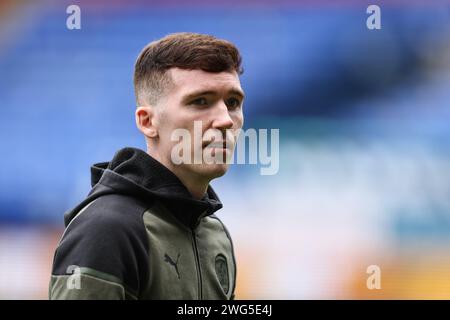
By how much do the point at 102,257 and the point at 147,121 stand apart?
1.49ft

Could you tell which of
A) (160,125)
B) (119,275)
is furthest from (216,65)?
(119,275)

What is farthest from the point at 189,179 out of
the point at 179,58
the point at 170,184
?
the point at 179,58

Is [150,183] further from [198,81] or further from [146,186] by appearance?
[198,81]

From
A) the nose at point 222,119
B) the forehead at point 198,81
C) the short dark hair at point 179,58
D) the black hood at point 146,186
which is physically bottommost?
the black hood at point 146,186

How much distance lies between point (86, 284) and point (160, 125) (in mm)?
479

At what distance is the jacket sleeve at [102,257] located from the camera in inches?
44.6

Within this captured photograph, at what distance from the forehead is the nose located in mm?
44

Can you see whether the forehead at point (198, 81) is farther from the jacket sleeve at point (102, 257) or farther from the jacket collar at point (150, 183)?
the jacket sleeve at point (102, 257)

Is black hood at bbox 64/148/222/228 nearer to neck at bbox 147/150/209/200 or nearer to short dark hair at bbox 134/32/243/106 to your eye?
neck at bbox 147/150/209/200

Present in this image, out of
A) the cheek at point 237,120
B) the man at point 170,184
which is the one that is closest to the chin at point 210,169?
the man at point 170,184

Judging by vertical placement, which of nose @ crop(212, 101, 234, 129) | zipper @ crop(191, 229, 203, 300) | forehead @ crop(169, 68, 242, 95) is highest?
forehead @ crop(169, 68, 242, 95)

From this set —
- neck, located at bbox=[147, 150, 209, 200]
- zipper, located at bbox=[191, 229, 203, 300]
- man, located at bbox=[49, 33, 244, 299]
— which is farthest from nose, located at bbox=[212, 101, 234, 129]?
zipper, located at bbox=[191, 229, 203, 300]

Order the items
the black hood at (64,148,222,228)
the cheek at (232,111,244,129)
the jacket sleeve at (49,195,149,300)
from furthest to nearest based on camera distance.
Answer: the cheek at (232,111,244,129)
the black hood at (64,148,222,228)
the jacket sleeve at (49,195,149,300)

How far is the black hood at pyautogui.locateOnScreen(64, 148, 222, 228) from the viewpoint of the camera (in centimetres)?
134
